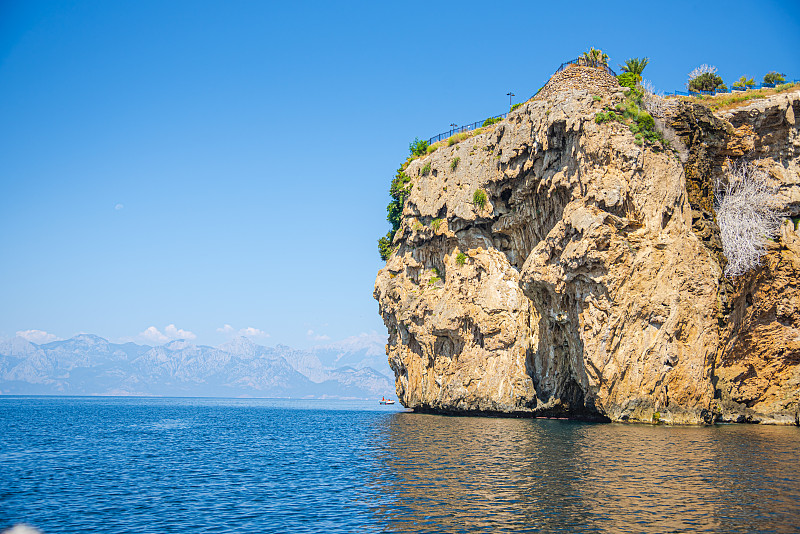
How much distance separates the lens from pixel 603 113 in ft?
151

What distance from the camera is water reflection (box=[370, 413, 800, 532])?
1802cm

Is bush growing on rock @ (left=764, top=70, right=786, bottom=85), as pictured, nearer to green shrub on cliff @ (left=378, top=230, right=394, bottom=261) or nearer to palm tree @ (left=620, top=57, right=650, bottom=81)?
palm tree @ (left=620, top=57, right=650, bottom=81)

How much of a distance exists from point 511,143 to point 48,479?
40.5 metres

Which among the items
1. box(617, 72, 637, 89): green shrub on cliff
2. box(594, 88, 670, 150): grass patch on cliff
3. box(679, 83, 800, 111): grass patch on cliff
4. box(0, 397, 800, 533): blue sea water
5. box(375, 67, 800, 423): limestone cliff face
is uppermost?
box(617, 72, 637, 89): green shrub on cliff

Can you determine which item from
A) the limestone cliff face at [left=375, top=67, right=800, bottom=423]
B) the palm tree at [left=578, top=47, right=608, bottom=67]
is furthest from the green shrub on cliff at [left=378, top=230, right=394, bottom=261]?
the palm tree at [left=578, top=47, right=608, bottom=67]

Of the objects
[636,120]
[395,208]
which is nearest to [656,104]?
[636,120]

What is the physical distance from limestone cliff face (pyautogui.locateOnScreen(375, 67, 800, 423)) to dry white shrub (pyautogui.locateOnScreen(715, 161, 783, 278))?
1.06 metres

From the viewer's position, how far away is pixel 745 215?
4625 cm

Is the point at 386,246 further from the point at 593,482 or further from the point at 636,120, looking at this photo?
the point at 593,482

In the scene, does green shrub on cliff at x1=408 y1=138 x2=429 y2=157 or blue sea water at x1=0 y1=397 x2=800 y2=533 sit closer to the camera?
blue sea water at x1=0 y1=397 x2=800 y2=533

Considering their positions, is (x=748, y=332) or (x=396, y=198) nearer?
(x=748, y=332)

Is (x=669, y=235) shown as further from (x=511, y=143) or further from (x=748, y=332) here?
(x=511, y=143)

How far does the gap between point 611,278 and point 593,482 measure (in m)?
22.2

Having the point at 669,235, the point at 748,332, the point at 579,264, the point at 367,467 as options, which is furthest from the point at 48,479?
the point at 748,332
